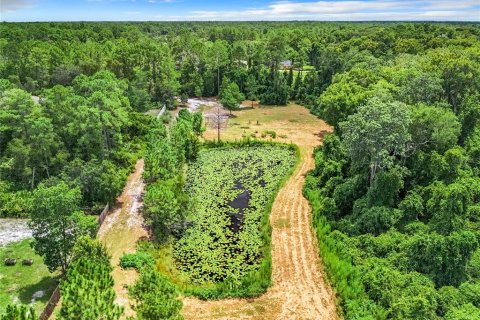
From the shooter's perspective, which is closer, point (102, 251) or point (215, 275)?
point (102, 251)

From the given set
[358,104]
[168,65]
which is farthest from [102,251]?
[168,65]

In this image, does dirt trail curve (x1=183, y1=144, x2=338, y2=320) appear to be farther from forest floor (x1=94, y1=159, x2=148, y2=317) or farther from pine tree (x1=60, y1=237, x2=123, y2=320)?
pine tree (x1=60, y1=237, x2=123, y2=320)

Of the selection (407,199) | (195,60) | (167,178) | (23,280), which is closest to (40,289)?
(23,280)

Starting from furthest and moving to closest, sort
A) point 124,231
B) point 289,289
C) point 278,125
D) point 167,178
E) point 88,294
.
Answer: point 278,125 → point 167,178 → point 124,231 → point 289,289 → point 88,294

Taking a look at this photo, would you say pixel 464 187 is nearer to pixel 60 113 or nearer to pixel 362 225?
pixel 362 225

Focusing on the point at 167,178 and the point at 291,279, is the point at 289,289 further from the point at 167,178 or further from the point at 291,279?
the point at 167,178

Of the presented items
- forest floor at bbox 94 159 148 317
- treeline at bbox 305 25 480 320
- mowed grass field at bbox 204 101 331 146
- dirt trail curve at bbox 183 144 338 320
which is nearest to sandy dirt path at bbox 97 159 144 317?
forest floor at bbox 94 159 148 317
